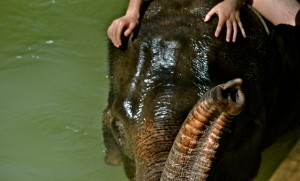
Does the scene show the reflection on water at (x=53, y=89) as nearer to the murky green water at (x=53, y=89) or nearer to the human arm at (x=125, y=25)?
the murky green water at (x=53, y=89)

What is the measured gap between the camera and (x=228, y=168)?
3.53 meters

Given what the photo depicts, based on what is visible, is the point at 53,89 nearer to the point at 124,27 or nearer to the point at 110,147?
the point at 110,147

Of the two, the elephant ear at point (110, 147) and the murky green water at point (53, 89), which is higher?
the elephant ear at point (110, 147)

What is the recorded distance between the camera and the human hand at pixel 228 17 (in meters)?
3.80

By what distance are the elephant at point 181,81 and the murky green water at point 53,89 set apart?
3.08 ft

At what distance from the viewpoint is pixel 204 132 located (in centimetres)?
250

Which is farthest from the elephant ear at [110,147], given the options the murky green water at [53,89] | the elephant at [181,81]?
the murky green water at [53,89]

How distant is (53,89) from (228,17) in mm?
2508

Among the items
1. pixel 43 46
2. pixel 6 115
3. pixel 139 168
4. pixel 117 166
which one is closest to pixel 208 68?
pixel 139 168

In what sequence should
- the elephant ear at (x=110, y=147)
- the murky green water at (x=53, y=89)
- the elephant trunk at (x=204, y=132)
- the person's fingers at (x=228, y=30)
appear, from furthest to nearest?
the murky green water at (x=53, y=89) → the elephant ear at (x=110, y=147) → the person's fingers at (x=228, y=30) → the elephant trunk at (x=204, y=132)

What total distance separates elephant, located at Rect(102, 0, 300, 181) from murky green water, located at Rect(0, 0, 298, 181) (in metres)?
0.94

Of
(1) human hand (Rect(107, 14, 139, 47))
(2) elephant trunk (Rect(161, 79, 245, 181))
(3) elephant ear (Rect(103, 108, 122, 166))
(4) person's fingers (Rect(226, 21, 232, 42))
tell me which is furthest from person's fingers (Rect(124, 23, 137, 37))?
(2) elephant trunk (Rect(161, 79, 245, 181))

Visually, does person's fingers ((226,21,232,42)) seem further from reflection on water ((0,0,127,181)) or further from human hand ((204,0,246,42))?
reflection on water ((0,0,127,181))

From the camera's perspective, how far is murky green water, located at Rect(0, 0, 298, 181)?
5.16m
